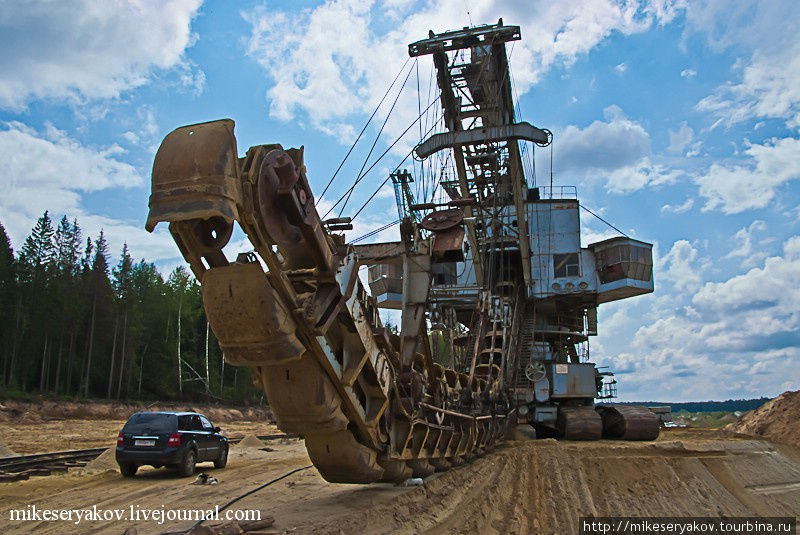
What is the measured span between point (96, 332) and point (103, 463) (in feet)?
112

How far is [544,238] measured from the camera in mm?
24594

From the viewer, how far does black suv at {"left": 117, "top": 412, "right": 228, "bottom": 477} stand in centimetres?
1251

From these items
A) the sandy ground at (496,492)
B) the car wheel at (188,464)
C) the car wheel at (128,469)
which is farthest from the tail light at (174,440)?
the car wheel at (128,469)

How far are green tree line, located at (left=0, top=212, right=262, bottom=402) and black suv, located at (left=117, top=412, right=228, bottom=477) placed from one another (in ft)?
94.7

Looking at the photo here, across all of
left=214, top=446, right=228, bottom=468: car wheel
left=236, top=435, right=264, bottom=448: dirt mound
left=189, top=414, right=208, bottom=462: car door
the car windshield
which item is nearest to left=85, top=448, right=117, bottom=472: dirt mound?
the car windshield

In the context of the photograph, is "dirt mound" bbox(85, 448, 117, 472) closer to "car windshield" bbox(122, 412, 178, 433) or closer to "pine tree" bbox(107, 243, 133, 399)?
"car windshield" bbox(122, 412, 178, 433)

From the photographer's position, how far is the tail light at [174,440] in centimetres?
1265

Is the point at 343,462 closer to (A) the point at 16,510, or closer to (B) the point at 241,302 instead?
(B) the point at 241,302

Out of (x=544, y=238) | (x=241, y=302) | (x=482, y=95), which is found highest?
(x=482, y=95)

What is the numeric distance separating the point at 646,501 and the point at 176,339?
148 ft

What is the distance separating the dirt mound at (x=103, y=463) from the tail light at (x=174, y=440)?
2215mm

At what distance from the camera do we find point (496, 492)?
10.8m

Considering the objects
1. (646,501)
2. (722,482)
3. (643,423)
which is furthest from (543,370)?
(646,501)

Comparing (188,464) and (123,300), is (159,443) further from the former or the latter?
(123,300)
